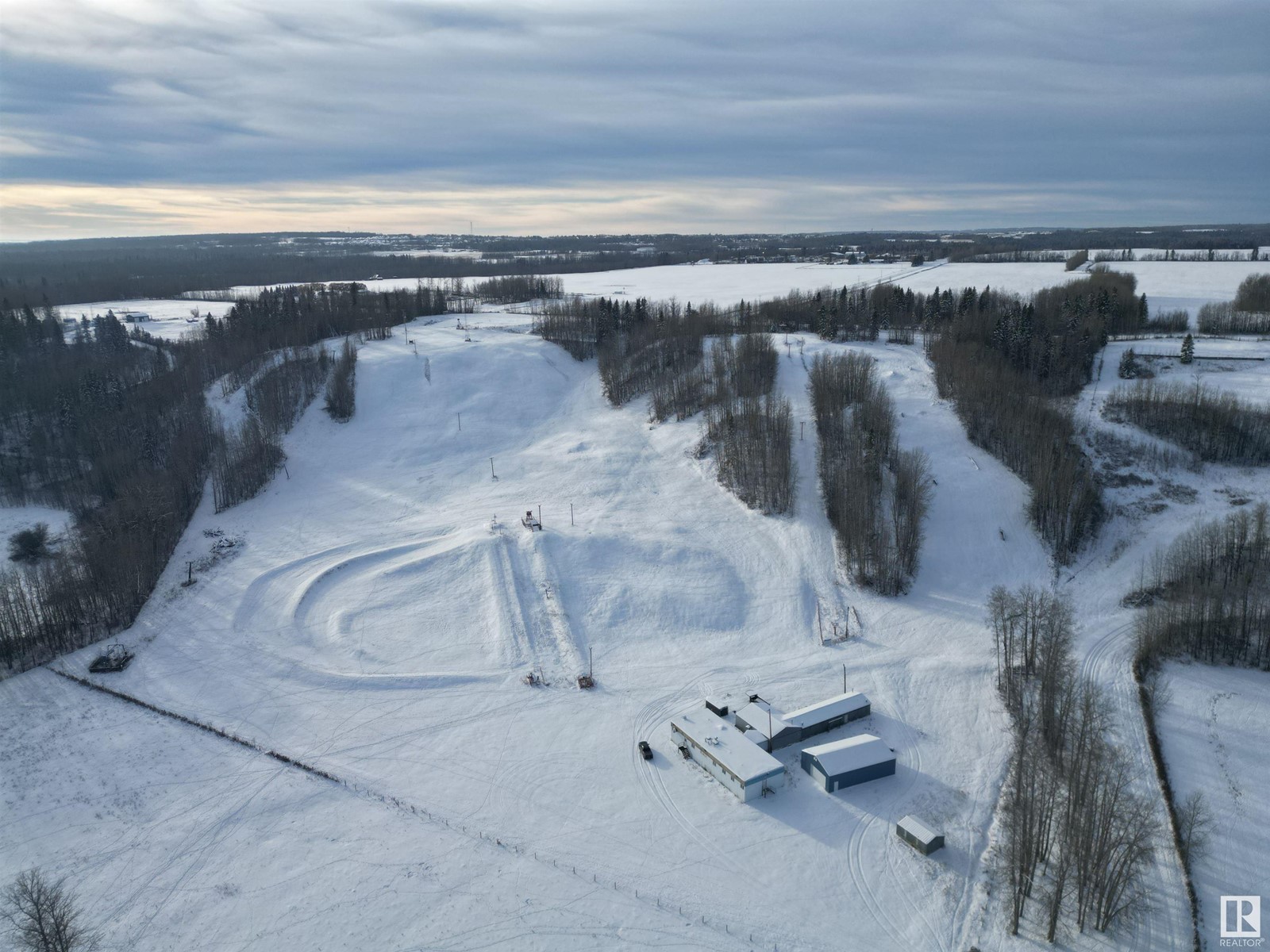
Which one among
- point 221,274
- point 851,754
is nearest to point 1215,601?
point 851,754

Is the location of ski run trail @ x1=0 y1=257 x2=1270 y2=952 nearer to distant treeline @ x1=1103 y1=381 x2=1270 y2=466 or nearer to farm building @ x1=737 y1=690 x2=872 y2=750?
farm building @ x1=737 y1=690 x2=872 y2=750

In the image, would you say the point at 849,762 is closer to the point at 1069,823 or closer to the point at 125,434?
the point at 1069,823

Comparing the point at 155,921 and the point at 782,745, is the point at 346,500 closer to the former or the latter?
the point at 155,921

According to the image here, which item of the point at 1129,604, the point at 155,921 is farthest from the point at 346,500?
the point at 1129,604

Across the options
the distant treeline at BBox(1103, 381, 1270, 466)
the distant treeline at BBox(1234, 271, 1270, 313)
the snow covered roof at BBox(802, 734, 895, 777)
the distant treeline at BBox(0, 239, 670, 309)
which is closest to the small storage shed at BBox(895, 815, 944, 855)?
the snow covered roof at BBox(802, 734, 895, 777)

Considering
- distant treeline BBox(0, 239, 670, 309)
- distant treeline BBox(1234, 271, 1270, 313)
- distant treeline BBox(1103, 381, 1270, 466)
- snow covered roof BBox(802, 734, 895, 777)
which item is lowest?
snow covered roof BBox(802, 734, 895, 777)

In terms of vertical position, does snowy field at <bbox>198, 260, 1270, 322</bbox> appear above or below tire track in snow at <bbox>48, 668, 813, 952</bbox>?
above

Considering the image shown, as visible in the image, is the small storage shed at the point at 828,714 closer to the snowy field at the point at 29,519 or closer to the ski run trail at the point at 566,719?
the ski run trail at the point at 566,719
